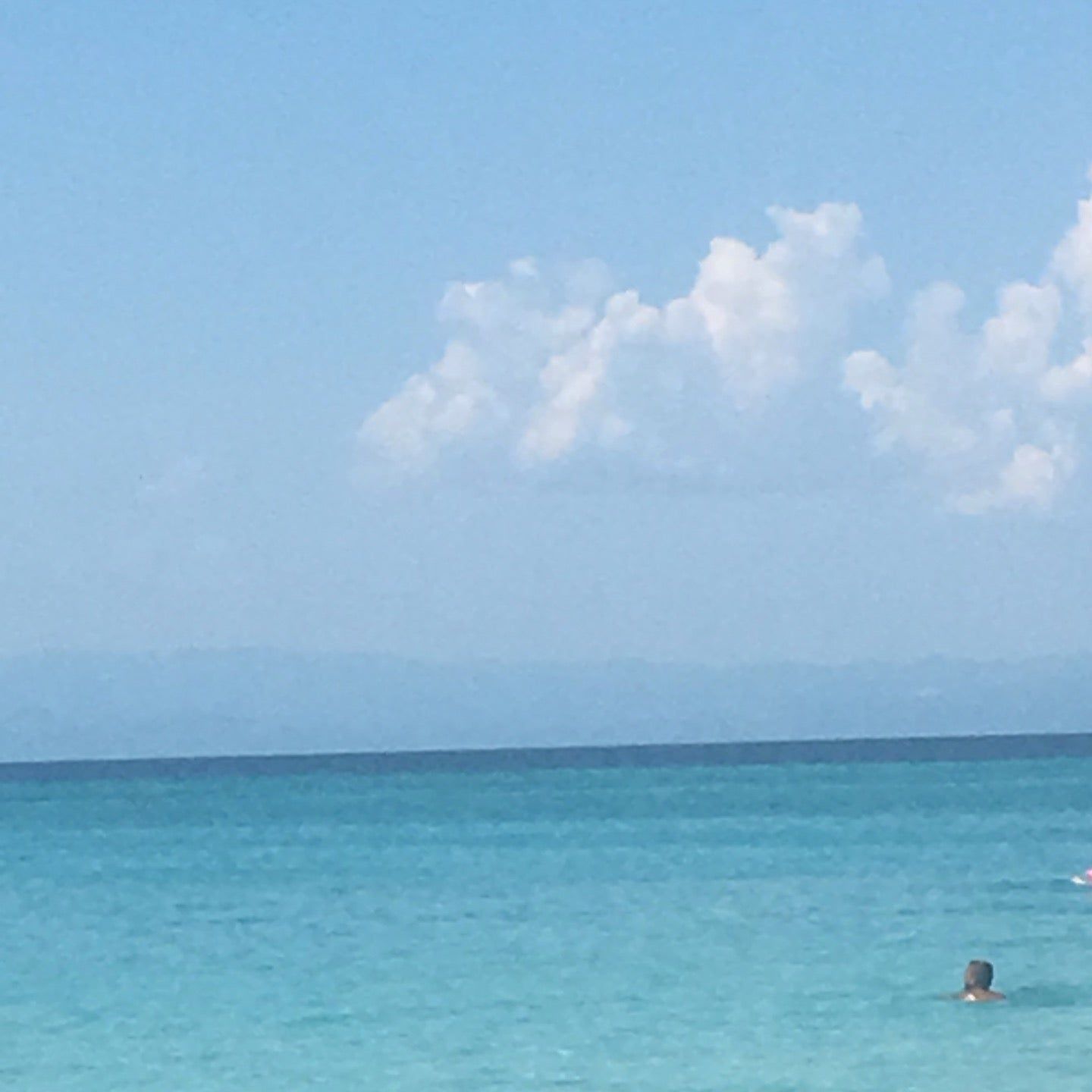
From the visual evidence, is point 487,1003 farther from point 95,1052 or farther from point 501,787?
point 501,787

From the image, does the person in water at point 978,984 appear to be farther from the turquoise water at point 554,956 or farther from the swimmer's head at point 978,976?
the turquoise water at point 554,956

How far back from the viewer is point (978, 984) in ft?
87.9

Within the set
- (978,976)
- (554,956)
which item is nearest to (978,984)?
(978,976)

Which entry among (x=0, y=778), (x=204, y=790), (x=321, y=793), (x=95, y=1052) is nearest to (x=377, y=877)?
(x=95, y=1052)

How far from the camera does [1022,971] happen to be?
30.0 meters

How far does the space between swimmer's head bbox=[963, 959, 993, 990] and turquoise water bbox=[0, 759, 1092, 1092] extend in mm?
434

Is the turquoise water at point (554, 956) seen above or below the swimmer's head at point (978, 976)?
below

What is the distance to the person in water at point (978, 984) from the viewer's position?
2661 cm

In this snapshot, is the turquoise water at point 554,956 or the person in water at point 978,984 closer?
the turquoise water at point 554,956

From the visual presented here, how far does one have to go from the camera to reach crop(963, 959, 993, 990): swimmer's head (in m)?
26.6

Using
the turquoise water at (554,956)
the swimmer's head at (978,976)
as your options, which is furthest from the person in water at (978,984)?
the turquoise water at (554,956)

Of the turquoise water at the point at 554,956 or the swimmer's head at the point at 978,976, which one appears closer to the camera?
the turquoise water at the point at 554,956

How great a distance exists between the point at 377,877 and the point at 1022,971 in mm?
22941

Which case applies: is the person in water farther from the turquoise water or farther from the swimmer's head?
the turquoise water
